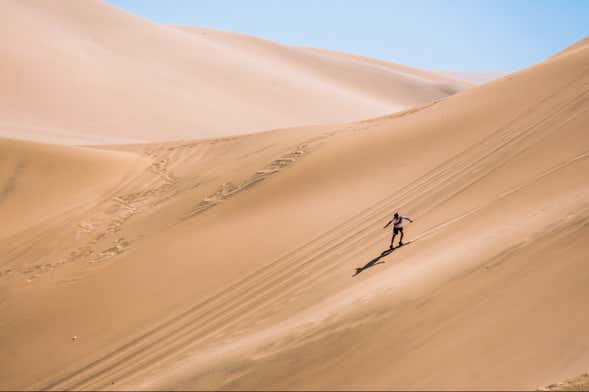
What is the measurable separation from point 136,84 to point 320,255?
28.9 m

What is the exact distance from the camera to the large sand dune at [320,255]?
166 inches

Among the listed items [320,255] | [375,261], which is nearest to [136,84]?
[320,255]

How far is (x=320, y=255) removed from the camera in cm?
730

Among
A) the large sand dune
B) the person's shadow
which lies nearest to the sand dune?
the large sand dune

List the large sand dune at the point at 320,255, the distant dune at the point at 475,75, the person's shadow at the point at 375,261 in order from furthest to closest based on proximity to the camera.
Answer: the distant dune at the point at 475,75 → the person's shadow at the point at 375,261 → the large sand dune at the point at 320,255

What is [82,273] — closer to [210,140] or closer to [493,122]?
[210,140]

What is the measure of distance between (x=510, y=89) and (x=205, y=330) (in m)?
7.88

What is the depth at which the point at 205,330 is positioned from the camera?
20.5ft

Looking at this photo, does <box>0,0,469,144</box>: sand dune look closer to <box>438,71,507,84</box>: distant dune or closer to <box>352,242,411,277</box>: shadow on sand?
<box>352,242,411,277</box>: shadow on sand

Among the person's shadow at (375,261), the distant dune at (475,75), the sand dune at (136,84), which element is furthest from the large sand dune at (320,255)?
the distant dune at (475,75)

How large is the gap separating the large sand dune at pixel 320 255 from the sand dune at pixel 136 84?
12.5m

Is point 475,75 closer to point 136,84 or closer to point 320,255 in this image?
point 136,84

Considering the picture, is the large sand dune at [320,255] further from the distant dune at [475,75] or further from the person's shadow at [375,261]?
the distant dune at [475,75]

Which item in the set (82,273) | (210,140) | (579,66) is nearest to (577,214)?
(579,66)
